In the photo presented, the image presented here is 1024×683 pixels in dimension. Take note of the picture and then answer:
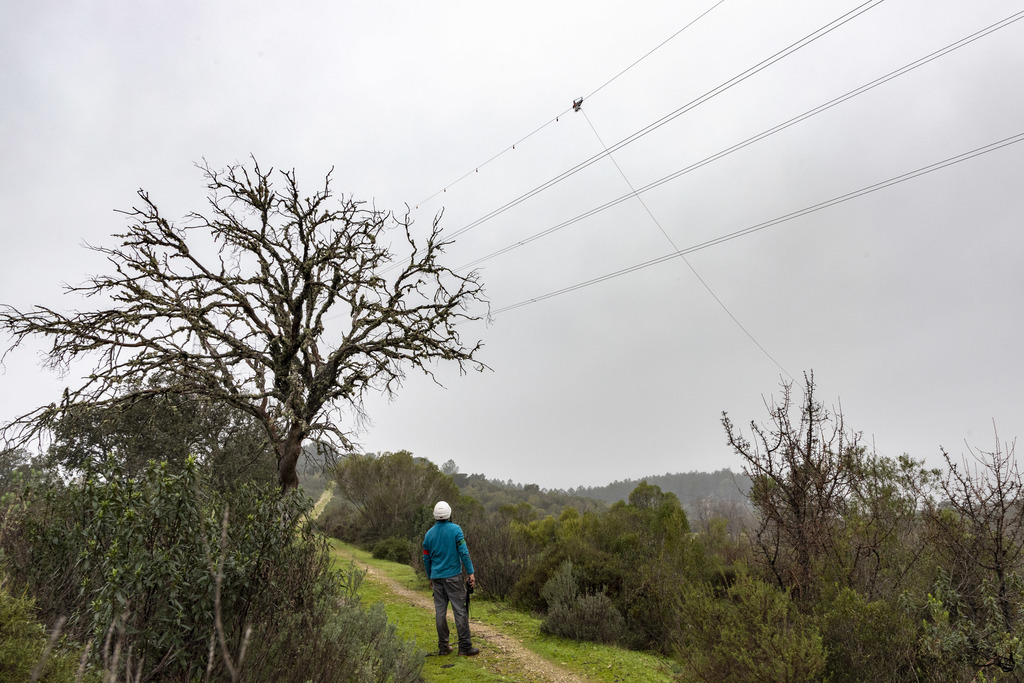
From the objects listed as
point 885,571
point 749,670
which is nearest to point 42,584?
point 749,670

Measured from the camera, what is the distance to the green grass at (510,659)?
7.32 meters

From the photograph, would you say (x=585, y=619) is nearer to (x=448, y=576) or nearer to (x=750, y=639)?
(x=448, y=576)

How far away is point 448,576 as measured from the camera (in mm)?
8023

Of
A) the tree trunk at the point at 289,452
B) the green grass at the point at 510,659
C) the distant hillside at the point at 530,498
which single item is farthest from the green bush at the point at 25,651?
the distant hillside at the point at 530,498

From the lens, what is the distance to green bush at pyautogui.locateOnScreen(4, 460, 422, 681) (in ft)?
11.5

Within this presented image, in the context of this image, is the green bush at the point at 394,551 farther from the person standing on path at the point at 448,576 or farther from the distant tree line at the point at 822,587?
the person standing on path at the point at 448,576

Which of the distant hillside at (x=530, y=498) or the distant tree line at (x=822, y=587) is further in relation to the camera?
the distant hillside at (x=530, y=498)

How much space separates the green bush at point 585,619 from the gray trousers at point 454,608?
2018 millimetres

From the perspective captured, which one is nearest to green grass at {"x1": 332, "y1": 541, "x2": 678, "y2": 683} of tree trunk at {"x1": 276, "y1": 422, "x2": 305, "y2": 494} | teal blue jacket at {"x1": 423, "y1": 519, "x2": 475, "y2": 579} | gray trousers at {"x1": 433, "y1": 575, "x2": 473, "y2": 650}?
gray trousers at {"x1": 433, "y1": 575, "x2": 473, "y2": 650}

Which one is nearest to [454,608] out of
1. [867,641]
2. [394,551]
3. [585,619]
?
[585,619]

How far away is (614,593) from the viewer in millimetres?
10625

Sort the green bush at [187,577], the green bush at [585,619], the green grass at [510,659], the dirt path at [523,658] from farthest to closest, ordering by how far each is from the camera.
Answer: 1. the green bush at [585,619]
2. the dirt path at [523,658]
3. the green grass at [510,659]
4. the green bush at [187,577]

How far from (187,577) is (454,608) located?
16.8 feet

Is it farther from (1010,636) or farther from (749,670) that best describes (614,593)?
(1010,636)
